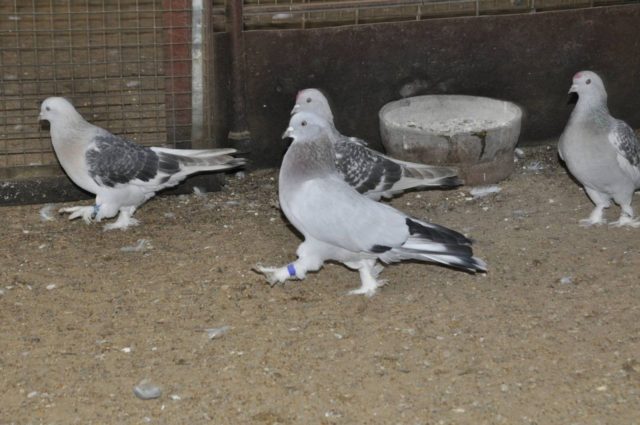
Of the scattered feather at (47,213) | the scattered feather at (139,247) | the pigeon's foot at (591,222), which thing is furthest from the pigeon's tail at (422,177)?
the scattered feather at (47,213)

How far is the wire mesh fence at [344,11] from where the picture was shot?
7.19 meters

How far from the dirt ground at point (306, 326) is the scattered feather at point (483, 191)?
0.18 metres

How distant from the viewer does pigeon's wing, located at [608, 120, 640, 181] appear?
6355 mm

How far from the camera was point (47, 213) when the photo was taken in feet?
22.5

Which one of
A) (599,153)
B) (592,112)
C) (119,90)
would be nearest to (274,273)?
(599,153)

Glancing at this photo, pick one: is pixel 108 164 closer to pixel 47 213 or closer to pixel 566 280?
pixel 47 213

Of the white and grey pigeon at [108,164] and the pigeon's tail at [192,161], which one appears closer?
the white and grey pigeon at [108,164]

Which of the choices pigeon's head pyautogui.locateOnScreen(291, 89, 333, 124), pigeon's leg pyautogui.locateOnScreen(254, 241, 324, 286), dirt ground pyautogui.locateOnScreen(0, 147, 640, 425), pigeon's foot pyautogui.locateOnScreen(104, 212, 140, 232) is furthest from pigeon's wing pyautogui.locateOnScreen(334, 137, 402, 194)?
pigeon's foot pyautogui.locateOnScreen(104, 212, 140, 232)

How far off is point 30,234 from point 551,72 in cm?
443

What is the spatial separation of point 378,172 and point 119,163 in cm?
178

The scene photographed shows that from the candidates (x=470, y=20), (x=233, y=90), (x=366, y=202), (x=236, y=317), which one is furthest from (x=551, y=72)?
(x=236, y=317)

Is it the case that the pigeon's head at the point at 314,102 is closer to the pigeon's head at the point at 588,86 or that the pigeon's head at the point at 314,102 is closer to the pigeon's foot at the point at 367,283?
the pigeon's foot at the point at 367,283

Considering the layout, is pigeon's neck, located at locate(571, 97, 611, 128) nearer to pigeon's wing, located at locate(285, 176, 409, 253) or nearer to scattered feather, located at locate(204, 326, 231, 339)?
pigeon's wing, located at locate(285, 176, 409, 253)

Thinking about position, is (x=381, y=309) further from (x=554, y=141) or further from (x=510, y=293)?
(x=554, y=141)
